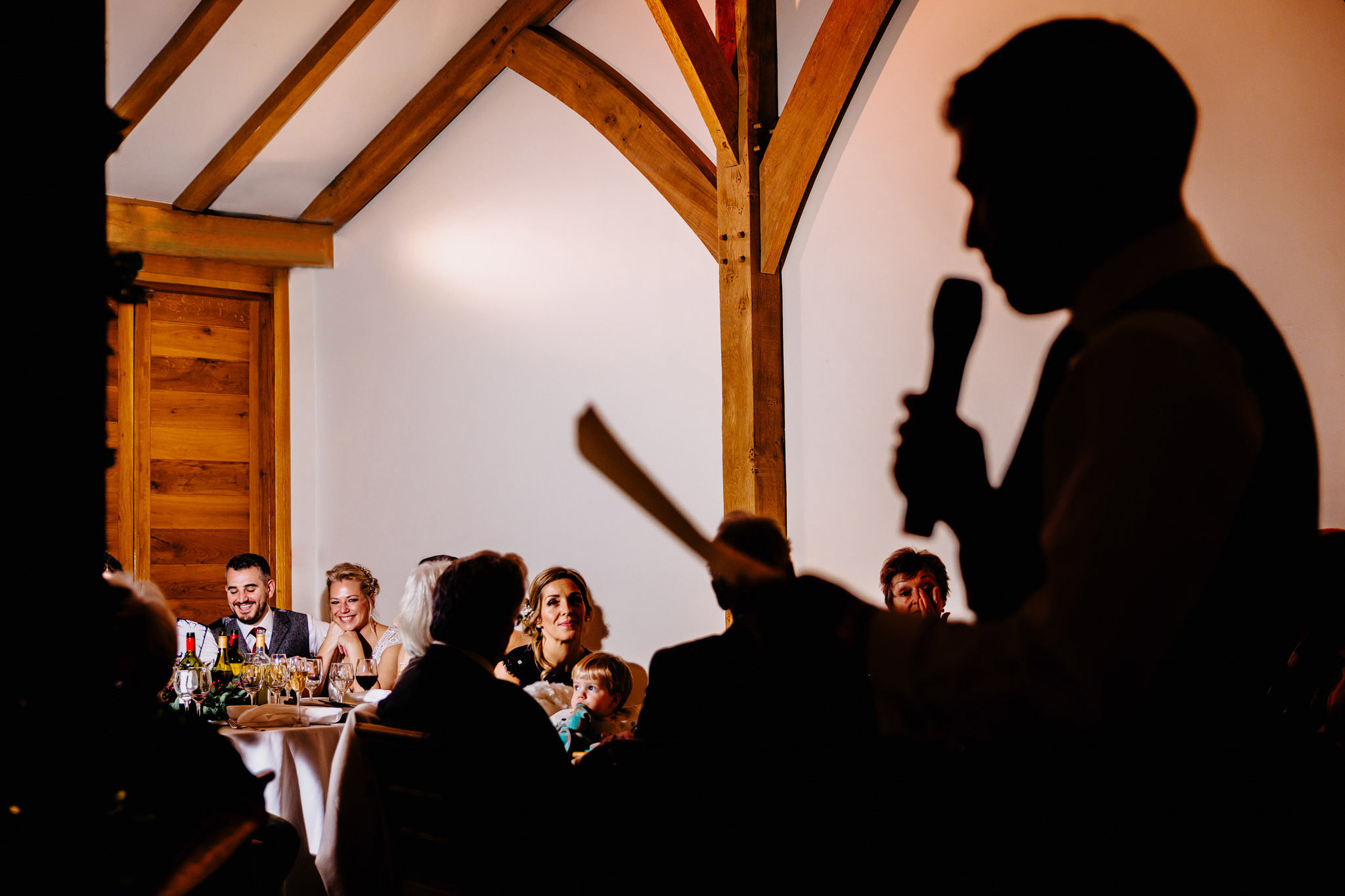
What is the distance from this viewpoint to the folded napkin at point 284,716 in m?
3.43

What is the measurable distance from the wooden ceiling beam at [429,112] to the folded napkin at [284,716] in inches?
134

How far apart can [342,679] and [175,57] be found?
2.91 m

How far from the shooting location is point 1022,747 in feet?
2.10

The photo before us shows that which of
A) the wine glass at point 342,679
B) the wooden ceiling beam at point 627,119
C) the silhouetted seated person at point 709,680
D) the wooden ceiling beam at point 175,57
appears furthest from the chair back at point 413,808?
the wooden ceiling beam at point 175,57

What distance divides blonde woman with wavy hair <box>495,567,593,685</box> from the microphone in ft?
11.3

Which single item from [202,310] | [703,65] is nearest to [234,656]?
[202,310]

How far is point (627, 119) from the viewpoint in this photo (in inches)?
188

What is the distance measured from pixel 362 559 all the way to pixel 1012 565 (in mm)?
6070

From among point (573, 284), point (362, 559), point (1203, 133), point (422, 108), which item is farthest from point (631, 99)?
point (362, 559)

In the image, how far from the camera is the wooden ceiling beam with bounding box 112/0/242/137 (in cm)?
476

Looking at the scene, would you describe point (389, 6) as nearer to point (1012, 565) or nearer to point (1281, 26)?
point (1281, 26)

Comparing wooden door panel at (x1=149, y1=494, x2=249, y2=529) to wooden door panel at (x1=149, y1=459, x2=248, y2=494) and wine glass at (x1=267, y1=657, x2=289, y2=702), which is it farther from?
wine glass at (x1=267, y1=657, x2=289, y2=702)

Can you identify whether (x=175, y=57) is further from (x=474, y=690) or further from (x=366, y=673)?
(x=474, y=690)

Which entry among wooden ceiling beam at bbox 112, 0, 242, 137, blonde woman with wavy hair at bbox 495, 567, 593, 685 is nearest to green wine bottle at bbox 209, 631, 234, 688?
blonde woman with wavy hair at bbox 495, 567, 593, 685
